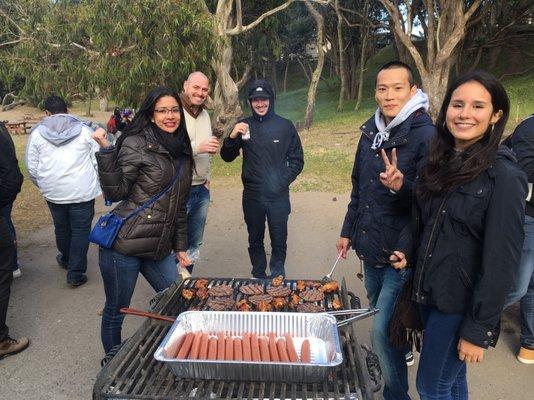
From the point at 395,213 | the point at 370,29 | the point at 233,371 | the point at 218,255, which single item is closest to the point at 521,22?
the point at 370,29

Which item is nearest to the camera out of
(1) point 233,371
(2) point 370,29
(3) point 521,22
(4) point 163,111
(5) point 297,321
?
(1) point 233,371

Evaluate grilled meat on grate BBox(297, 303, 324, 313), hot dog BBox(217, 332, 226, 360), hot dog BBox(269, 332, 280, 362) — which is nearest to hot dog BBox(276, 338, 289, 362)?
hot dog BBox(269, 332, 280, 362)

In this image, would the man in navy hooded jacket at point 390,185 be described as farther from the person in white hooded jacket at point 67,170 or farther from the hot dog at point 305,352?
the person in white hooded jacket at point 67,170

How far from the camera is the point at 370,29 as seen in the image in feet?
83.2

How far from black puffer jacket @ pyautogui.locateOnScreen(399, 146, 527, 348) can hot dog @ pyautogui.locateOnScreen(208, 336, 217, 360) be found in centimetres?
98

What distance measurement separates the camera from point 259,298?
2.74m

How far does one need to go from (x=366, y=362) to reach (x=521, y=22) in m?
23.9

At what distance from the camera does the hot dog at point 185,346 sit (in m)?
2.04

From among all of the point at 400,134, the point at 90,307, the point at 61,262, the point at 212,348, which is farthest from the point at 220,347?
the point at 61,262

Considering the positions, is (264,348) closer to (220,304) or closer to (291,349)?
(291,349)

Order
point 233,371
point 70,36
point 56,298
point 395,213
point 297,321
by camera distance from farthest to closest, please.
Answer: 1. point 70,36
2. point 56,298
3. point 395,213
4. point 297,321
5. point 233,371

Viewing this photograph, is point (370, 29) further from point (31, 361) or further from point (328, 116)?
point (31, 361)

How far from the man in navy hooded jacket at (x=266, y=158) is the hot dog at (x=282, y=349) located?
7.17 feet

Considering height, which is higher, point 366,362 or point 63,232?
point 366,362
